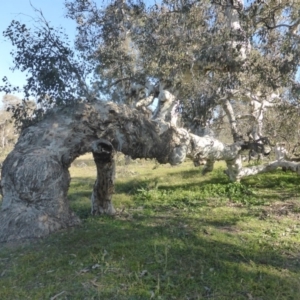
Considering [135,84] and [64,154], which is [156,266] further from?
[135,84]

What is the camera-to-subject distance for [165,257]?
5.48m

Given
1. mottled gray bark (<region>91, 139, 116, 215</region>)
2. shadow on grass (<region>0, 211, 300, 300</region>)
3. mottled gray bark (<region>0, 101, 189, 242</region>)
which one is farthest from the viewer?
mottled gray bark (<region>91, 139, 116, 215</region>)

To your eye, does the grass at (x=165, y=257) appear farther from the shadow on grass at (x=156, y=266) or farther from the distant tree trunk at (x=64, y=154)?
the distant tree trunk at (x=64, y=154)

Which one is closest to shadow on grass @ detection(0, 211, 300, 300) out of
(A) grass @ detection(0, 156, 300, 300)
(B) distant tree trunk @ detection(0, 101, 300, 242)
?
(A) grass @ detection(0, 156, 300, 300)

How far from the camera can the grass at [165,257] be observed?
460 cm

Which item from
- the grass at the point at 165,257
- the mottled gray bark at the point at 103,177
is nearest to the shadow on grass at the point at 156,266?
the grass at the point at 165,257

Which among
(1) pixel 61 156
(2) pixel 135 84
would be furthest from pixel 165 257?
(2) pixel 135 84

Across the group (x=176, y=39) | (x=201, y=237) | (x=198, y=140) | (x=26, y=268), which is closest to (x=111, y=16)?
(x=176, y=39)

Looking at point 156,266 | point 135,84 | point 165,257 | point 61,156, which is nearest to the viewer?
point 156,266

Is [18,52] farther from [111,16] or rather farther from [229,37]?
[229,37]

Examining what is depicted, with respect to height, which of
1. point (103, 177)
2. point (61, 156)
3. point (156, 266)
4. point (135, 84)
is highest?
point (135, 84)

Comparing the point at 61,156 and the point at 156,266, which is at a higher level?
the point at 61,156

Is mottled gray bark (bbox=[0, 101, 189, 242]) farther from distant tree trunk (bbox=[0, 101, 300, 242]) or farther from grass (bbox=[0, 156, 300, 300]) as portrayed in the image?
grass (bbox=[0, 156, 300, 300])

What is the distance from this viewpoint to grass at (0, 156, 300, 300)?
15.1ft
